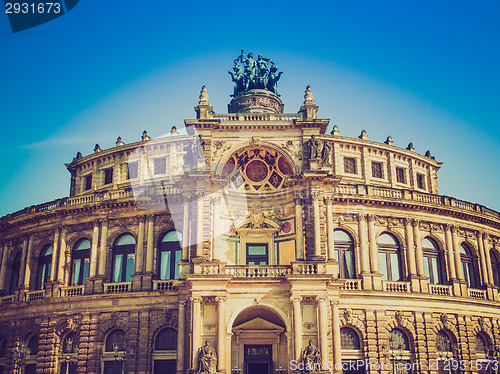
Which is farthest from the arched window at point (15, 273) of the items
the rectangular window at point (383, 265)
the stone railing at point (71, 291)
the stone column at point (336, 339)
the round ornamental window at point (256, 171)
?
the rectangular window at point (383, 265)

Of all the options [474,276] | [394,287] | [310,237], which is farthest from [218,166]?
[474,276]

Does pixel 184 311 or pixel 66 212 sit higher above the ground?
pixel 66 212

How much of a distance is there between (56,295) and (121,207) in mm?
8035

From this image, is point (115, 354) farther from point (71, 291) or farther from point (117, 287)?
point (71, 291)

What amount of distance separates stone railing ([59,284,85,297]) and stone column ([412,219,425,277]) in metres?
24.8

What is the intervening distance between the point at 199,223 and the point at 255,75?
15.8 metres

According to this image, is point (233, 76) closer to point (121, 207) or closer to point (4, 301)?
point (121, 207)

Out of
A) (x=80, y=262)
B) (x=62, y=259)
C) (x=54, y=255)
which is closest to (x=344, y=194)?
(x=80, y=262)

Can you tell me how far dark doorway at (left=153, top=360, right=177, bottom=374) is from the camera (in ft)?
119

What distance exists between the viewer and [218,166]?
37.0 m

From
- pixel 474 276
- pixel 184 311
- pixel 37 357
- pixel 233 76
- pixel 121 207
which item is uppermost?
pixel 233 76

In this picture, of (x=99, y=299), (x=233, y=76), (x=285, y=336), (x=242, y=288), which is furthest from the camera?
(x=233, y=76)

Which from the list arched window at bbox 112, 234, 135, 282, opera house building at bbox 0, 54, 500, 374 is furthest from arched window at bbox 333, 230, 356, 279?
arched window at bbox 112, 234, 135, 282

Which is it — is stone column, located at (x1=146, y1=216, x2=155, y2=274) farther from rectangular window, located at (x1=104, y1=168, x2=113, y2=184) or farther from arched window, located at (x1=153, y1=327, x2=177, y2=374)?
rectangular window, located at (x1=104, y1=168, x2=113, y2=184)
